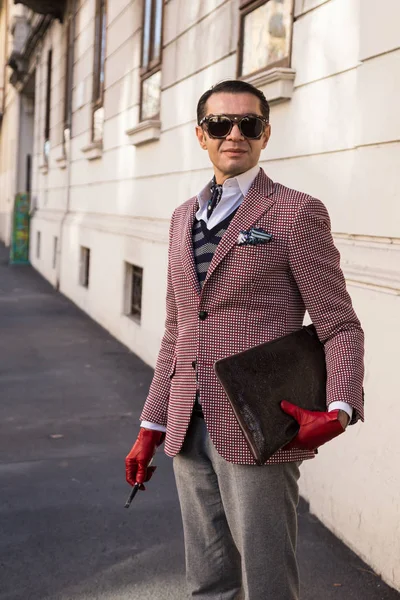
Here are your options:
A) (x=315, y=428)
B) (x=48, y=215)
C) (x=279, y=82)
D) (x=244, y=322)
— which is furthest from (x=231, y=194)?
(x=48, y=215)

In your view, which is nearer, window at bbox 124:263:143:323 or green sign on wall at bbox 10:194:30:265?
window at bbox 124:263:143:323

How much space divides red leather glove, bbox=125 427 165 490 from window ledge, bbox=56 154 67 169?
12886mm

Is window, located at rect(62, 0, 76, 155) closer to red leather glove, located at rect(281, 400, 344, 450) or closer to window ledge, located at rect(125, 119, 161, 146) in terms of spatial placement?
window ledge, located at rect(125, 119, 161, 146)

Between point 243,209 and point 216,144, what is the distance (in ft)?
0.72

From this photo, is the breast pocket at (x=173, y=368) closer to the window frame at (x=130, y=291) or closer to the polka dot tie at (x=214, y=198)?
the polka dot tie at (x=214, y=198)

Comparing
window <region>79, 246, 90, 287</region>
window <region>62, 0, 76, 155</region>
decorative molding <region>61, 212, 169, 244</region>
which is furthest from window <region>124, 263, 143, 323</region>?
window <region>62, 0, 76, 155</region>

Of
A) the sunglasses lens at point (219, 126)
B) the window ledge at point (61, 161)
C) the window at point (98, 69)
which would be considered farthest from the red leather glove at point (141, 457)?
the window ledge at point (61, 161)

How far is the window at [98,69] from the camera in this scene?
1202 centimetres

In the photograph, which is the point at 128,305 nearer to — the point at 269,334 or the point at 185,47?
the point at 185,47

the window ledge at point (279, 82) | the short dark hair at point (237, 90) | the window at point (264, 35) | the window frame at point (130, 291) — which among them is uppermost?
the window at point (264, 35)

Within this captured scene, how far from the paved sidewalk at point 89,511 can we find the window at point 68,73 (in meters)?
7.78

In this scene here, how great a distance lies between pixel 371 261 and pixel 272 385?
1.88 meters

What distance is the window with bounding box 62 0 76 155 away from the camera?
14581 mm

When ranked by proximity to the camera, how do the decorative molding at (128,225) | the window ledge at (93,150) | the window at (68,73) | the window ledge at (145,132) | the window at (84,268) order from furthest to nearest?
the window at (68,73), the window at (84,268), the window ledge at (93,150), the window ledge at (145,132), the decorative molding at (128,225)
